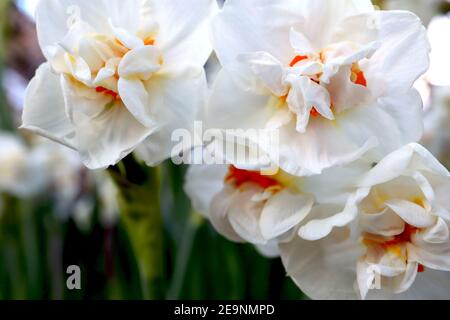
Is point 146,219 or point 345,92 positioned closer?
point 345,92

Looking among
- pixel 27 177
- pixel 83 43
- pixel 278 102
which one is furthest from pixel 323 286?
pixel 27 177

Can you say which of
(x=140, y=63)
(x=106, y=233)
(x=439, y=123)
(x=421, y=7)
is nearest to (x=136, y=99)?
(x=140, y=63)

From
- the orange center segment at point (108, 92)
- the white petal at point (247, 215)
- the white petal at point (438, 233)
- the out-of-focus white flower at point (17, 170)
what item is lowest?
the out-of-focus white flower at point (17, 170)

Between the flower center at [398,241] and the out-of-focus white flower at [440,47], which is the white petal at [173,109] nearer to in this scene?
the flower center at [398,241]

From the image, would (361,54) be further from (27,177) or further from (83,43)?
(27,177)

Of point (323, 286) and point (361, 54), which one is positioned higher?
point (361, 54)

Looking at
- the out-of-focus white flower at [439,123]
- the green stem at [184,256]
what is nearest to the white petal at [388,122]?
the green stem at [184,256]

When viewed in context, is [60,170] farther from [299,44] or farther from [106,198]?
[299,44]
